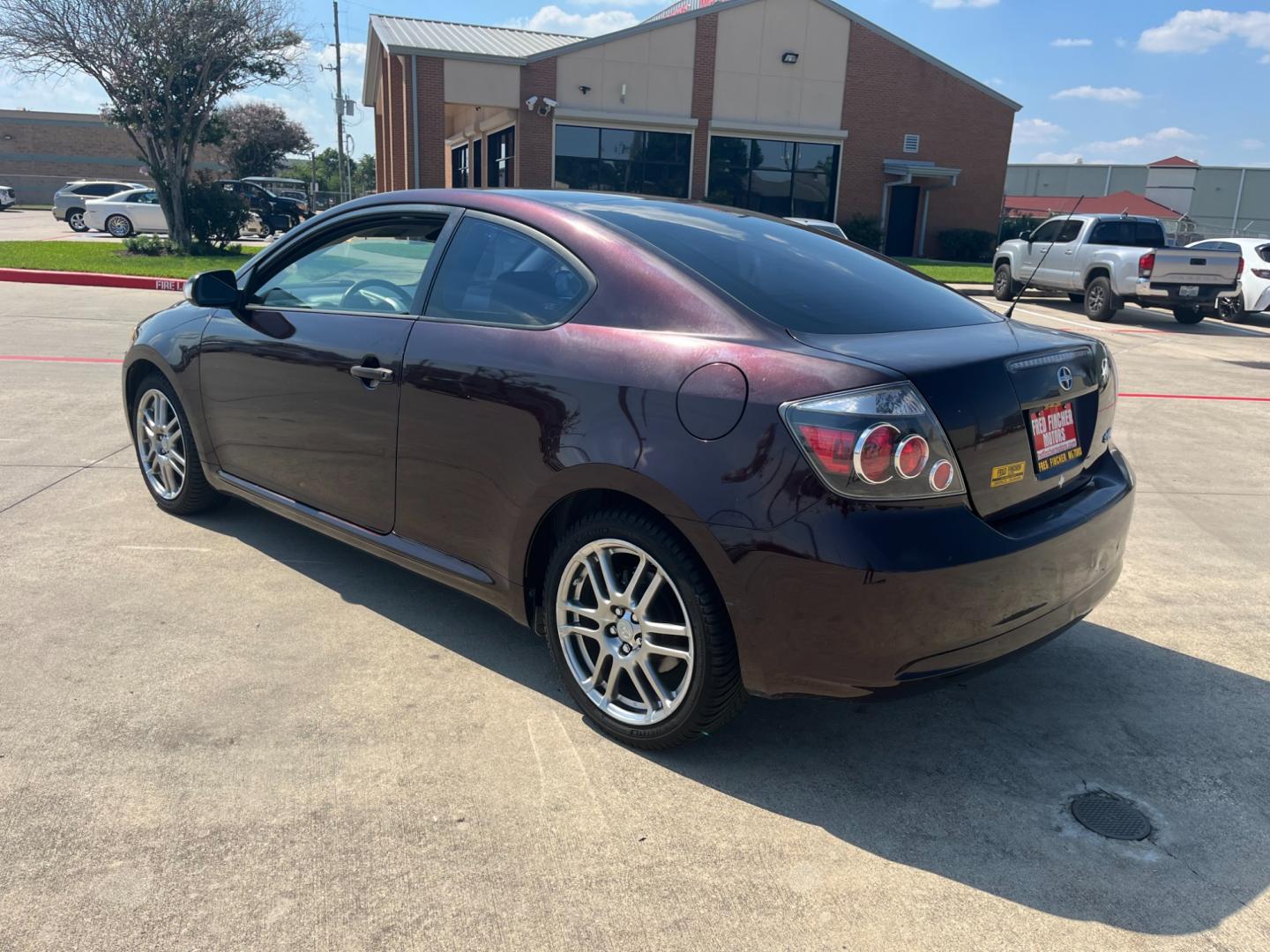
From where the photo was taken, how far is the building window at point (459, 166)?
39781mm

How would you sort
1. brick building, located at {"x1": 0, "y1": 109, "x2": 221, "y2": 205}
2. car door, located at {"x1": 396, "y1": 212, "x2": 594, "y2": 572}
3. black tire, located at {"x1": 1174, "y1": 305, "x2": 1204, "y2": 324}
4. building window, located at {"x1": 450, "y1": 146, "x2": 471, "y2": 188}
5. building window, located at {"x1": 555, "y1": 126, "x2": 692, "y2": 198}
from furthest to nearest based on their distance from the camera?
brick building, located at {"x1": 0, "y1": 109, "x2": 221, "y2": 205}, building window, located at {"x1": 450, "y1": 146, "x2": 471, "y2": 188}, building window, located at {"x1": 555, "y1": 126, "x2": 692, "y2": 198}, black tire, located at {"x1": 1174, "y1": 305, "x2": 1204, "y2": 324}, car door, located at {"x1": 396, "y1": 212, "x2": 594, "y2": 572}

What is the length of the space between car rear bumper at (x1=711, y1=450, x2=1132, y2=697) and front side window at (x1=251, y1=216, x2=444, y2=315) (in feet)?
5.80

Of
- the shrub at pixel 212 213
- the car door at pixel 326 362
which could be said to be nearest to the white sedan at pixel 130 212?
the shrub at pixel 212 213

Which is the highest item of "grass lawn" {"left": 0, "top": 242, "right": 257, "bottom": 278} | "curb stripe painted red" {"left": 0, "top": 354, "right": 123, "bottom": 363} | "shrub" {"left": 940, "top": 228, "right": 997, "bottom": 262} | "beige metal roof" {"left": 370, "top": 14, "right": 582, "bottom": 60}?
"beige metal roof" {"left": 370, "top": 14, "right": 582, "bottom": 60}

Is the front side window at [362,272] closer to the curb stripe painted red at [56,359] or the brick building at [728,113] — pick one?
the curb stripe painted red at [56,359]

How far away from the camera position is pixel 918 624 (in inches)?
104

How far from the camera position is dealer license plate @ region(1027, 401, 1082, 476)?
300 cm

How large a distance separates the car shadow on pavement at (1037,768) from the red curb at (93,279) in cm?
1450

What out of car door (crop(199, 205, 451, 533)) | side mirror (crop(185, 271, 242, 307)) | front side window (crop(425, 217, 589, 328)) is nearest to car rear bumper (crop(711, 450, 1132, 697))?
front side window (crop(425, 217, 589, 328))

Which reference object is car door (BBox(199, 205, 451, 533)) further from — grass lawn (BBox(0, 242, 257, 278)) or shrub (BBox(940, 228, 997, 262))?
shrub (BBox(940, 228, 997, 262))

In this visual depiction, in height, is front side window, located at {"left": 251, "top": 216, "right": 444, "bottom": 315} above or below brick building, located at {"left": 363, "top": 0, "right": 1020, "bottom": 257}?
below

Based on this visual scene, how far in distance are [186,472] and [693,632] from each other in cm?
313

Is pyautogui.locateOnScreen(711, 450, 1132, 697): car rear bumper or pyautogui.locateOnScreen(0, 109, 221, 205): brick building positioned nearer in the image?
pyautogui.locateOnScreen(711, 450, 1132, 697): car rear bumper

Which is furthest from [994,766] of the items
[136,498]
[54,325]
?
[54,325]
